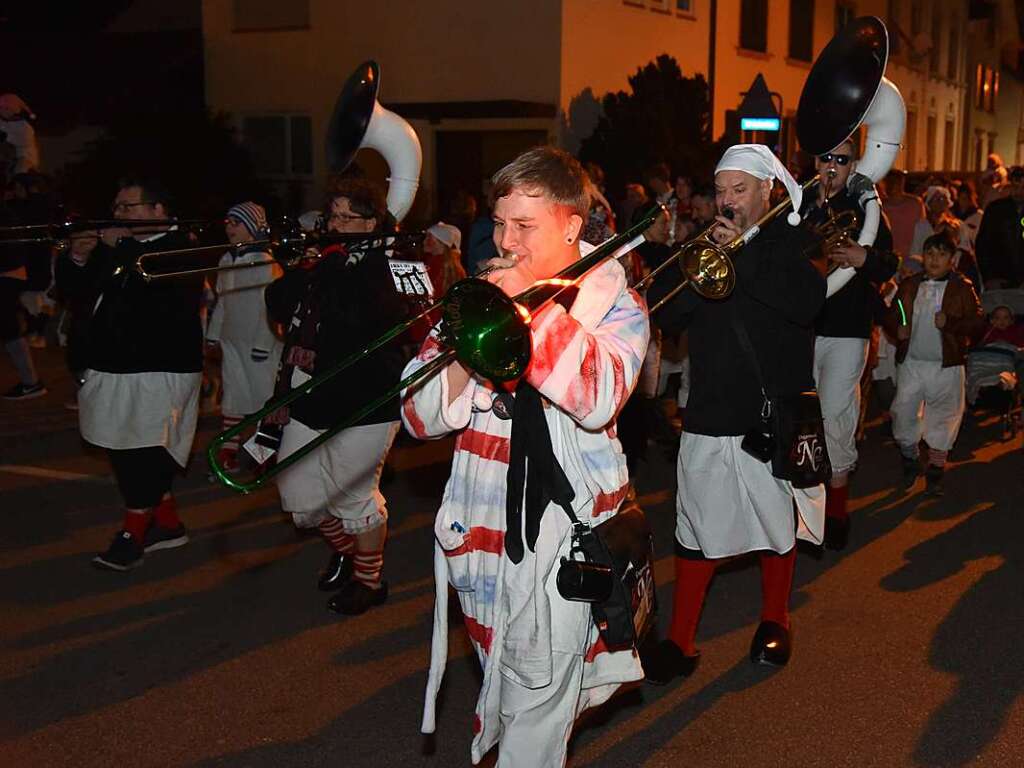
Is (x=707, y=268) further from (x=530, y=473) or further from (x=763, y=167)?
(x=530, y=473)

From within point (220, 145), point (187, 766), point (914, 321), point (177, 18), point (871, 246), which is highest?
point (177, 18)

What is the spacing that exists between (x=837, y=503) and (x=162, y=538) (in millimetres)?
3559

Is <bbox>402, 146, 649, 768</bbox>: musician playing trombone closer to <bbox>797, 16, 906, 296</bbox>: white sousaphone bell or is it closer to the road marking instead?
<bbox>797, 16, 906, 296</bbox>: white sousaphone bell

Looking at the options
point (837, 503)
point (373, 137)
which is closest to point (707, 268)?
point (373, 137)

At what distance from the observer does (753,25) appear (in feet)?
81.3

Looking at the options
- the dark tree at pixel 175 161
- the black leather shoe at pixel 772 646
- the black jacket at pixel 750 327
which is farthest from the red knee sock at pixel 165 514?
the dark tree at pixel 175 161

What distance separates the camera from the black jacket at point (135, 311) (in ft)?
18.3

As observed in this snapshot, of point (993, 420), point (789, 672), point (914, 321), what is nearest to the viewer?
point (789, 672)

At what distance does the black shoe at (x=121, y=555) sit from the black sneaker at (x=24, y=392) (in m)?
4.73

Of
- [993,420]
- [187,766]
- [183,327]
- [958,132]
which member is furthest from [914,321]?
[958,132]

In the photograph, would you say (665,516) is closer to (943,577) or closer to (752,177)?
(943,577)

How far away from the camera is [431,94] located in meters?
20.0

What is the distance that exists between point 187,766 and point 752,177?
112 inches

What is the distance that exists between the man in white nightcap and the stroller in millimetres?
4905
